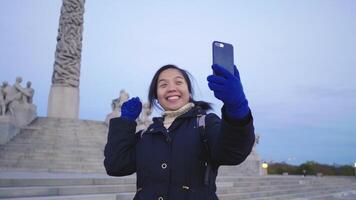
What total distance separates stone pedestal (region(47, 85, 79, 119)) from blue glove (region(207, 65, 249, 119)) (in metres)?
18.8

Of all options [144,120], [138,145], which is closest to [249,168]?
[144,120]

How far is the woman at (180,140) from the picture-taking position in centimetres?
143

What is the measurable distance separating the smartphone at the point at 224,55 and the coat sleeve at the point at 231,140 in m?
0.21

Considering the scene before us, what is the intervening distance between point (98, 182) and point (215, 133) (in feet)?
19.7

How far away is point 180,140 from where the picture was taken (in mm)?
1696

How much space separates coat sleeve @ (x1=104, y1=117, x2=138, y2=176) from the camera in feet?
6.32

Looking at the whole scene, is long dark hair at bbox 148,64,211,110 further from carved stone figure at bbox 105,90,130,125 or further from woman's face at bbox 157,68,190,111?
carved stone figure at bbox 105,90,130,125

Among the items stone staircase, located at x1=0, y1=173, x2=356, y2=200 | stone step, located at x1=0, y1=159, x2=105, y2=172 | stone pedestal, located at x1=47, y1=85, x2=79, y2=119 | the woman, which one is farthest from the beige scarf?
stone pedestal, located at x1=47, y1=85, x2=79, y2=119

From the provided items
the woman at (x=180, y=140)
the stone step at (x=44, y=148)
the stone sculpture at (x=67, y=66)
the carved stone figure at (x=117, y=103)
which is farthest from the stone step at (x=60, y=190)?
the stone sculpture at (x=67, y=66)

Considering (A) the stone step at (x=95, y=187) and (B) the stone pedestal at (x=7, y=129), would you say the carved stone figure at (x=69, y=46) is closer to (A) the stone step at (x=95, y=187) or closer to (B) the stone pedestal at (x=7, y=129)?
(B) the stone pedestal at (x=7, y=129)

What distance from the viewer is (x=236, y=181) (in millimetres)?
10867

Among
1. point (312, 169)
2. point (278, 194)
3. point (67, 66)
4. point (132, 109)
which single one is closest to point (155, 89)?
point (132, 109)

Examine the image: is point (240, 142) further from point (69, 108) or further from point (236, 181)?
point (69, 108)

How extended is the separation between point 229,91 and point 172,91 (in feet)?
1.84
